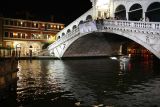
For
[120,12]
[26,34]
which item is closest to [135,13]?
[120,12]

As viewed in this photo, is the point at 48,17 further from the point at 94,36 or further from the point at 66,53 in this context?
the point at 94,36

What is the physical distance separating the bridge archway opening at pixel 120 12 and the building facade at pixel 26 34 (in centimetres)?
2085

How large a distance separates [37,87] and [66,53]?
→ 2829 centimetres

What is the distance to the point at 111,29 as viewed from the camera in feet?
99.4

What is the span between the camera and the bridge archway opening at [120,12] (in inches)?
1381

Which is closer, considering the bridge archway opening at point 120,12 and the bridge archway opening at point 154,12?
the bridge archway opening at point 154,12

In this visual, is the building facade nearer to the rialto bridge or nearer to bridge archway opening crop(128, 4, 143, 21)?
the rialto bridge

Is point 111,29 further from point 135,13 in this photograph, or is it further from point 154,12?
point 135,13

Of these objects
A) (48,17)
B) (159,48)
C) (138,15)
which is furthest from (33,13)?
(159,48)

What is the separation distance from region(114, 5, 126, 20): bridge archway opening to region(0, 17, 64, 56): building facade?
20851mm

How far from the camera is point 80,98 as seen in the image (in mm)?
12680

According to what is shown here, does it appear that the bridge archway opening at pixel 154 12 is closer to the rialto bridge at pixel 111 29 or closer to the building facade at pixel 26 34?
the rialto bridge at pixel 111 29

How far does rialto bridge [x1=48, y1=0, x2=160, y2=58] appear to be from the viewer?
24766mm

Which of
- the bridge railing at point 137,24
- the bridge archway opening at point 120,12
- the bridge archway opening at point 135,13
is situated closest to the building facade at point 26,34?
the bridge archway opening at point 120,12
